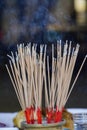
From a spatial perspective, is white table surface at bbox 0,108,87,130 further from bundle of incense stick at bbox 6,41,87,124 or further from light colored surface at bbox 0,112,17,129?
bundle of incense stick at bbox 6,41,87,124

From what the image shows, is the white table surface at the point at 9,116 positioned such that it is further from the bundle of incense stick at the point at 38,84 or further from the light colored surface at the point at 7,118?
the bundle of incense stick at the point at 38,84

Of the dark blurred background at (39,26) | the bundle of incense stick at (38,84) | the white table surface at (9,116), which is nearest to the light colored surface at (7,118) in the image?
the white table surface at (9,116)

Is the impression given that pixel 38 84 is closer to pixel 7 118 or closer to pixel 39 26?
pixel 7 118

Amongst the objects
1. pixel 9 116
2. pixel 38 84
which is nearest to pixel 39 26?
pixel 9 116

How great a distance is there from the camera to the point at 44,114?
2021 millimetres

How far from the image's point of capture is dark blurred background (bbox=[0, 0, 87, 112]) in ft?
9.61

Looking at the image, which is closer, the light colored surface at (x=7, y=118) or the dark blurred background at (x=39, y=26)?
the light colored surface at (x=7, y=118)

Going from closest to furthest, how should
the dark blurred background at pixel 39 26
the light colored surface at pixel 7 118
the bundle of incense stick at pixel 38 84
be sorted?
the bundle of incense stick at pixel 38 84 < the light colored surface at pixel 7 118 < the dark blurred background at pixel 39 26

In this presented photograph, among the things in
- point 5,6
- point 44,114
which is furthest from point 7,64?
point 44,114

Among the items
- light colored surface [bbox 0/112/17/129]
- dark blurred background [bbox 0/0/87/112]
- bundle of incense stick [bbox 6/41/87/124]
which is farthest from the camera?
dark blurred background [bbox 0/0/87/112]

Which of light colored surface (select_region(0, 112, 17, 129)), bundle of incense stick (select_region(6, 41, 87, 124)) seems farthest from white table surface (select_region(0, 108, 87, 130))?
bundle of incense stick (select_region(6, 41, 87, 124))

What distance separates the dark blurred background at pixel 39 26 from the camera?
115 inches

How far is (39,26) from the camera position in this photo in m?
2.94

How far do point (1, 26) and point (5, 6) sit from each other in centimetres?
15
